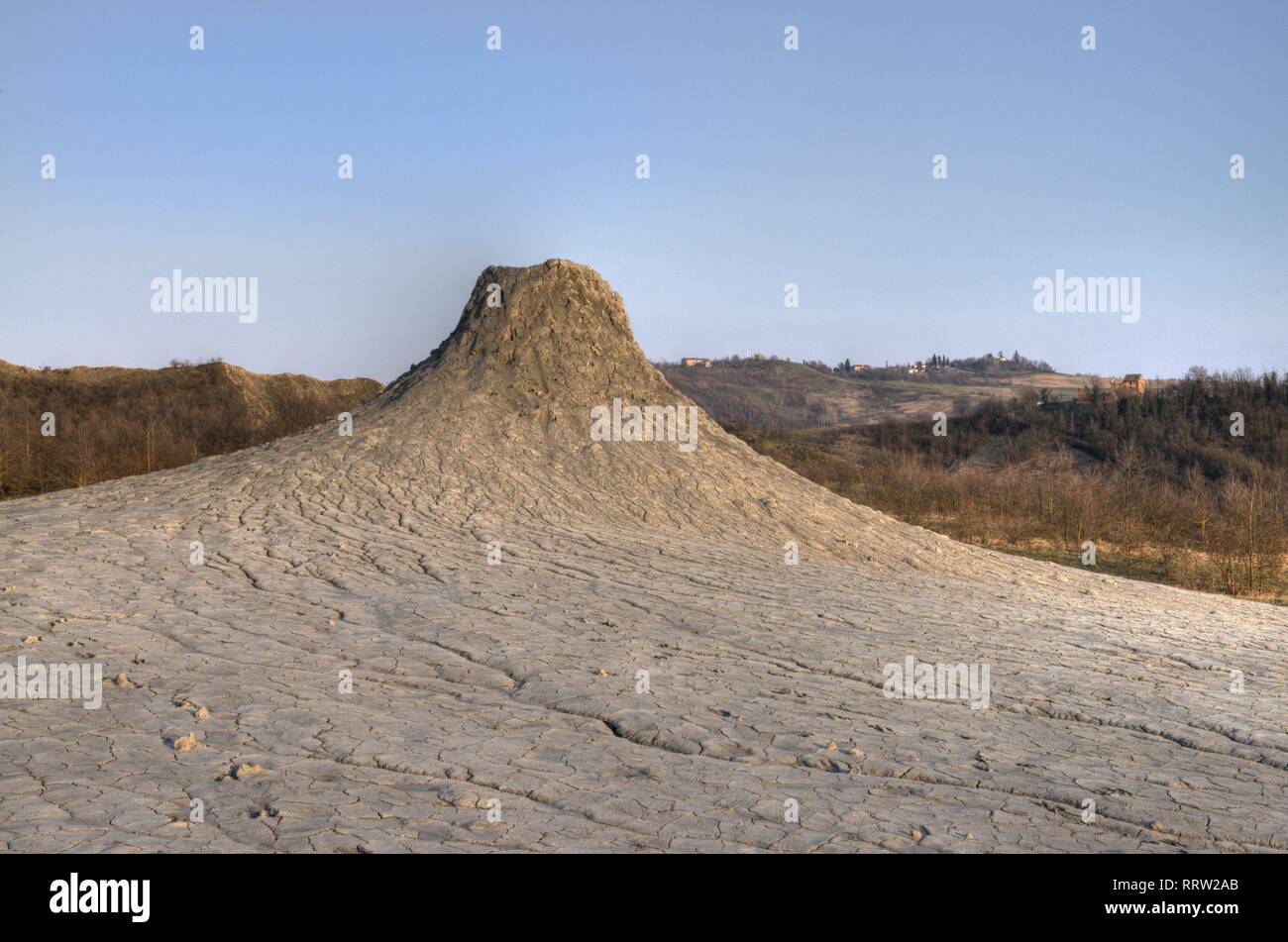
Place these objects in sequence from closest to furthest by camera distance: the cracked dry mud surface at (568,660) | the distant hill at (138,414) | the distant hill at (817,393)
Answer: the cracked dry mud surface at (568,660), the distant hill at (138,414), the distant hill at (817,393)

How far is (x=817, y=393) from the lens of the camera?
85250mm

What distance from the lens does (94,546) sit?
11.3 metres

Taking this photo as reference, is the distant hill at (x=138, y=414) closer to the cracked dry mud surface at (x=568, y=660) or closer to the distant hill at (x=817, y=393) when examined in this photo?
the cracked dry mud surface at (x=568, y=660)

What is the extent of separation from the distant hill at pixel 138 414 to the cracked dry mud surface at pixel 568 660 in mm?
11446

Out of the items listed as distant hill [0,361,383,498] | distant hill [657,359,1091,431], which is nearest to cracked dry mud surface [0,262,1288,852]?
distant hill [0,361,383,498]

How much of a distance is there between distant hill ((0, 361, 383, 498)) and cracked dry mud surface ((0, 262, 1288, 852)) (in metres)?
11.4

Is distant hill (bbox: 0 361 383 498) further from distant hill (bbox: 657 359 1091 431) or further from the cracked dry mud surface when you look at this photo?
distant hill (bbox: 657 359 1091 431)

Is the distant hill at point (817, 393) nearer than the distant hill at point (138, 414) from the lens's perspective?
No

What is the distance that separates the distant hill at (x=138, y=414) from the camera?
25.5 meters

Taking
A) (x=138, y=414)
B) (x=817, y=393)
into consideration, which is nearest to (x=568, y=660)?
(x=138, y=414)

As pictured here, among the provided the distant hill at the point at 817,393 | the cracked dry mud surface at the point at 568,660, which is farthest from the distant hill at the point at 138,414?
the distant hill at the point at 817,393

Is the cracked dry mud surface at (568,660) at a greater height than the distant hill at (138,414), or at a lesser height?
lesser

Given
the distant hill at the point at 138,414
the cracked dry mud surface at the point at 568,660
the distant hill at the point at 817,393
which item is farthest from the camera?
the distant hill at the point at 817,393
